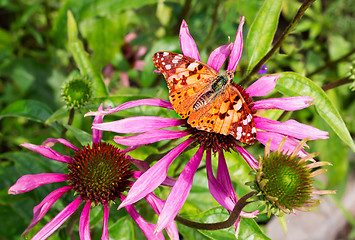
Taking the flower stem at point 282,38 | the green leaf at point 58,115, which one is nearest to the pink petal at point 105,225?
the green leaf at point 58,115

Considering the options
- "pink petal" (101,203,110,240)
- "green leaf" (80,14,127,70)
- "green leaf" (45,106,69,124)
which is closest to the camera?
"pink petal" (101,203,110,240)

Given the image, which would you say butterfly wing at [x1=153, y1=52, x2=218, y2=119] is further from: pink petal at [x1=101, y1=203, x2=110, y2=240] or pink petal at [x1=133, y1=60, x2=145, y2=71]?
pink petal at [x1=133, y1=60, x2=145, y2=71]

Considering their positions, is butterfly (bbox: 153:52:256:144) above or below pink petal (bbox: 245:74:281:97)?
below

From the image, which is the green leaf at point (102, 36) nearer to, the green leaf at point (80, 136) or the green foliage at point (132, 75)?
the green foliage at point (132, 75)

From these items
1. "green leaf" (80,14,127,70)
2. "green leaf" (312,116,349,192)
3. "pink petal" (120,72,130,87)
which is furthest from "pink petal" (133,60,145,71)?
"green leaf" (312,116,349,192)

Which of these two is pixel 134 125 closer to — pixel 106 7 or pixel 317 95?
pixel 317 95

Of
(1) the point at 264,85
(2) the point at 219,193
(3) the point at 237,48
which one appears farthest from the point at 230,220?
(3) the point at 237,48
